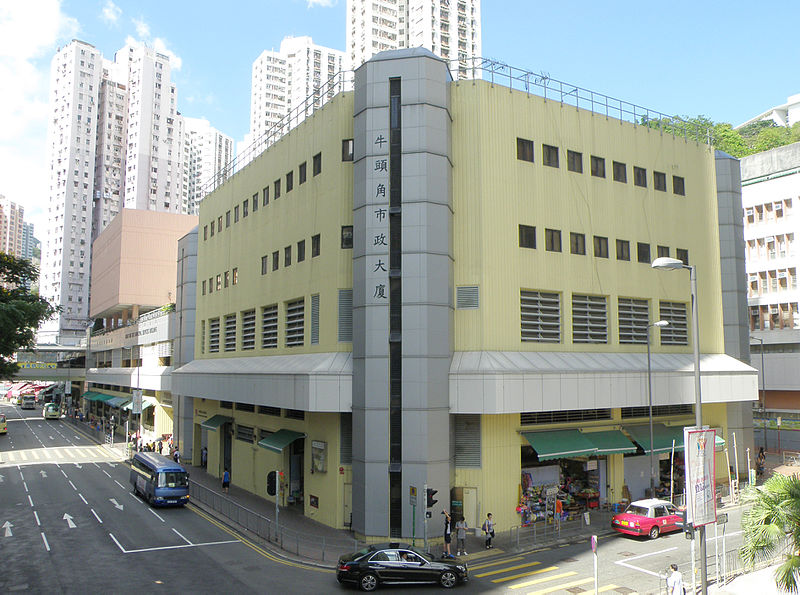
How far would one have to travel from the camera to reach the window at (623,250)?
118ft

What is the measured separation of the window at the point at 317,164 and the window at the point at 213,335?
62.0 feet

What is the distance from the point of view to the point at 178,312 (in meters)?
57.7

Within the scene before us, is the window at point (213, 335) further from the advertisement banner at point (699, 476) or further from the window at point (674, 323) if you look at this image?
the advertisement banner at point (699, 476)

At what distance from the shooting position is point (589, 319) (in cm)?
3462

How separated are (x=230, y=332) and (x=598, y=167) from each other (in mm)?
27726

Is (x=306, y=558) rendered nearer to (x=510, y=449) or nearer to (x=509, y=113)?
(x=510, y=449)

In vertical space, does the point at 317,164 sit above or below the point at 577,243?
above

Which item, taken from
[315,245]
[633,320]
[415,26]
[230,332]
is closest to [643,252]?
[633,320]

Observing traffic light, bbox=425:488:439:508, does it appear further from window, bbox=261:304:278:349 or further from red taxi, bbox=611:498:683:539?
window, bbox=261:304:278:349

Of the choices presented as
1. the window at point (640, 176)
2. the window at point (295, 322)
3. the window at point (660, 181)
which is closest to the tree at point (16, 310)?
the window at point (295, 322)

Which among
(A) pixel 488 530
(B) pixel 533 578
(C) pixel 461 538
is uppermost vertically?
(A) pixel 488 530

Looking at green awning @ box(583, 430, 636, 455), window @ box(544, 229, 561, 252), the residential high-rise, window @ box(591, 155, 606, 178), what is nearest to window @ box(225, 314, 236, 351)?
window @ box(544, 229, 561, 252)

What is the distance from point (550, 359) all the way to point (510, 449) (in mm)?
4838

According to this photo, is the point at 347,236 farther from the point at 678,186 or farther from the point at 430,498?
the point at 678,186
